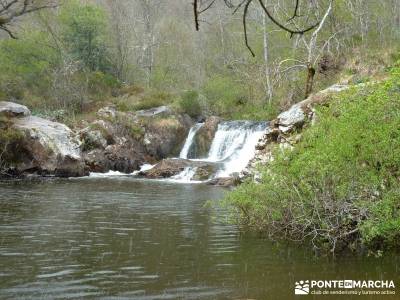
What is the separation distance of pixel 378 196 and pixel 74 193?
1454 cm

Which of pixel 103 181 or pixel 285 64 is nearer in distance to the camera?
pixel 103 181

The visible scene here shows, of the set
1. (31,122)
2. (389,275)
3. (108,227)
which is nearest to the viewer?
(389,275)

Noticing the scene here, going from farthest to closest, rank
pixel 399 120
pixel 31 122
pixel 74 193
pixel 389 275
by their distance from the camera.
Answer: pixel 31 122, pixel 74 193, pixel 399 120, pixel 389 275

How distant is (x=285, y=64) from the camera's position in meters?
41.4

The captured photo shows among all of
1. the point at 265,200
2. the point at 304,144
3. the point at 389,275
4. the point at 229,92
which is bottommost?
the point at 389,275

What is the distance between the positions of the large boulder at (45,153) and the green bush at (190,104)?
40.3 ft

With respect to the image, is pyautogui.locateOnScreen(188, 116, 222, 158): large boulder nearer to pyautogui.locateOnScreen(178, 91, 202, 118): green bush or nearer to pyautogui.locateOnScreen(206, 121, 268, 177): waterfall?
pyautogui.locateOnScreen(206, 121, 268, 177): waterfall

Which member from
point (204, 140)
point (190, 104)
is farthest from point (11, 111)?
point (190, 104)

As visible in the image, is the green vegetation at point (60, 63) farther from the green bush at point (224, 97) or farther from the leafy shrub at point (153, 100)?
the green bush at point (224, 97)

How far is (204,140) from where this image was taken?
36.7m

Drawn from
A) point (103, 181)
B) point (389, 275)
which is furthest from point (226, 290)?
point (103, 181)

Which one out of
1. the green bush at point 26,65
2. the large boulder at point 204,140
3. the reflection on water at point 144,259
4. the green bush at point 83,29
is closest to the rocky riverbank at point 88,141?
the large boulder at point 204,140

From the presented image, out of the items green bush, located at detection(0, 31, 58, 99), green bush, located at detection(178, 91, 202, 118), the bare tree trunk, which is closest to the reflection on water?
the bare tree trunk

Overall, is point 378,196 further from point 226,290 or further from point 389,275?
point 226,290
